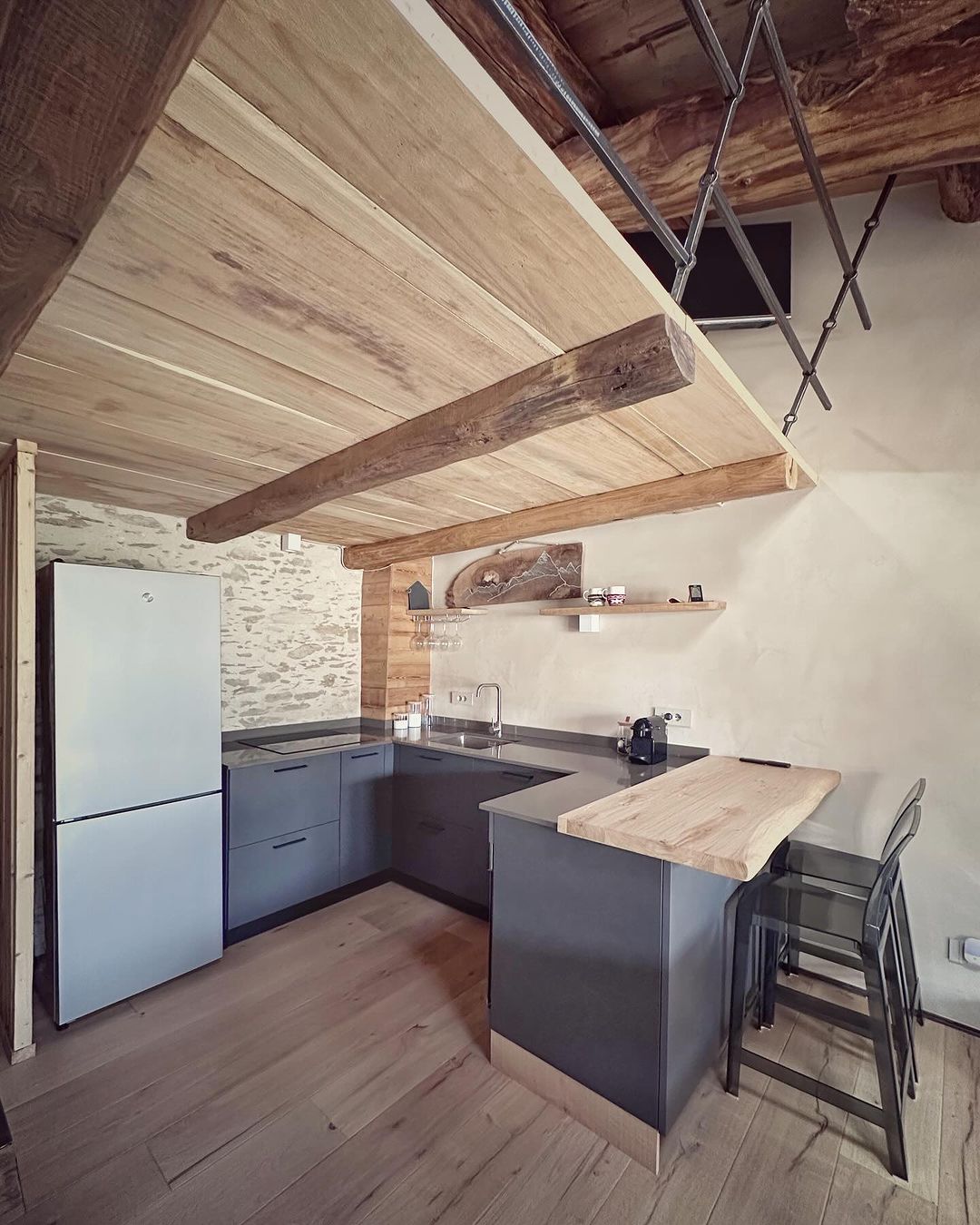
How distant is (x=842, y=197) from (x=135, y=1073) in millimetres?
4562

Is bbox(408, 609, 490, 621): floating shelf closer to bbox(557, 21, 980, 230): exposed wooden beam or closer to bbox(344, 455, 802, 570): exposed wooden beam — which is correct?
bbox(344, 455, 802, 570): exposed wooden beam

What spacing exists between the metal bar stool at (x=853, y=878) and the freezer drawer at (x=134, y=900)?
7.93ft

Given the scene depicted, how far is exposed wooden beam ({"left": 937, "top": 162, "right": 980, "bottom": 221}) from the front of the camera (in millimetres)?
2076

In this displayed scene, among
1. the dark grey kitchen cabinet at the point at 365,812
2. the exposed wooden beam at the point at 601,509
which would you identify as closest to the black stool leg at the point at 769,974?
the exposed wooden beam at the point at 601,509

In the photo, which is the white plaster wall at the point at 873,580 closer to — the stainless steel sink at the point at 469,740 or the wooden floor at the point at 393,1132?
the wooden floor at the point at 393,1132

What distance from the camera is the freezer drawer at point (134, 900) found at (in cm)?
222

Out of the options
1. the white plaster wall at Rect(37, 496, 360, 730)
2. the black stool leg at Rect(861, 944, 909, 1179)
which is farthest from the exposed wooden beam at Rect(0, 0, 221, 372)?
the black stool leg at Rect(861, 944, 909, 1179)

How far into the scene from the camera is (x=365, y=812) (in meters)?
3.44

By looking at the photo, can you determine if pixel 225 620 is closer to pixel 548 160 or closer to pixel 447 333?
pixel 447 333

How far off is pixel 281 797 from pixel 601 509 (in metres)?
2.22

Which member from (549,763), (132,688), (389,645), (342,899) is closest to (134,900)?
(132,688)

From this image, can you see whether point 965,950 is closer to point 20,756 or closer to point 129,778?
point 129,778

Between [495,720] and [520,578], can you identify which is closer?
[520,578]

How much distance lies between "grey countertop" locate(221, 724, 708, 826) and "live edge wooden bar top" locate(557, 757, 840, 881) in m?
0.13
